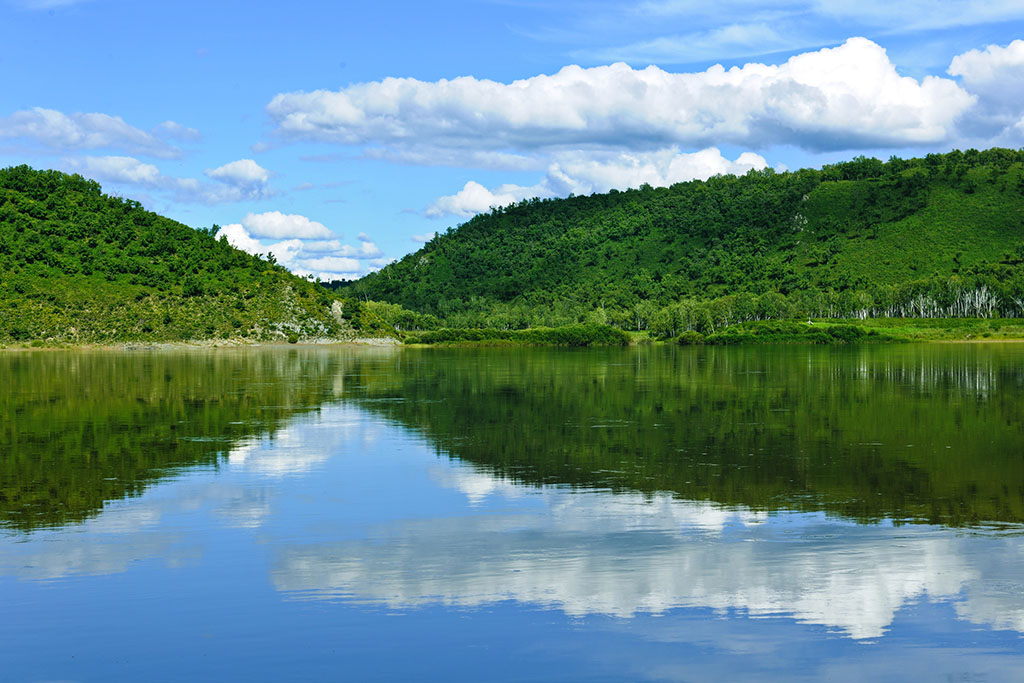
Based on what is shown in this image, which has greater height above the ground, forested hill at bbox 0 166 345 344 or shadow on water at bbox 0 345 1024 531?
forested hill at bbox 0 166 345 344

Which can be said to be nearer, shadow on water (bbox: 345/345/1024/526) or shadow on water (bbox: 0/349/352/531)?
shadow on water (bbox: 345/345/1024/526)

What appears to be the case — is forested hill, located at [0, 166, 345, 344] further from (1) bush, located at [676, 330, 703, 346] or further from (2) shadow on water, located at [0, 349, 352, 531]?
(2) shadow on water, located at [0, 349, 352, 531]

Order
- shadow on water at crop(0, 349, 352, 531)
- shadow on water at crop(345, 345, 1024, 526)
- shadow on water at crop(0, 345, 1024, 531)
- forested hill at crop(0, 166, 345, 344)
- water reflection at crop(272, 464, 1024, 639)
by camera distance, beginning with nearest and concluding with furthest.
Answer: water reflection at crop(272, 464, 1024, 639) < shadow on water at crop(345, 345, 1024, 526) < shadow on water at crop(0, 345, 1024, 531) < shadow on water at crop(0, 349, 352, 531) < forested hill at crop(0, 166, 345, 344)

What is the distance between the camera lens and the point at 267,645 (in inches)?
487

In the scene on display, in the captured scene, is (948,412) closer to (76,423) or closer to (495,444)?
(495,444)

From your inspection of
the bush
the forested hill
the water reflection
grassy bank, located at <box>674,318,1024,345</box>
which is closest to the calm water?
the water reflection

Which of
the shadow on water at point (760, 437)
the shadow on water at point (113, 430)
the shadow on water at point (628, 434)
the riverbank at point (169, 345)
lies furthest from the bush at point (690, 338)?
the shadow on water at point (113, 430)

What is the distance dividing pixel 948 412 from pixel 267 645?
35234 millimetres

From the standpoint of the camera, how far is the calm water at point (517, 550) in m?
12.0

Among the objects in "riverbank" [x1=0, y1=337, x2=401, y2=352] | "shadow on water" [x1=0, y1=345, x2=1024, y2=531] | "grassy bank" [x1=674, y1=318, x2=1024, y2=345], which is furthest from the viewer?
"grassy bank" [x1=674, y1=318, x2=1024, y2=345]

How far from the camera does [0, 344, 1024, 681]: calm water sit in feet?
39.4

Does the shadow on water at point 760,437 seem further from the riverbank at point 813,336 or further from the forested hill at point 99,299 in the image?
the forested hill at point 99,299

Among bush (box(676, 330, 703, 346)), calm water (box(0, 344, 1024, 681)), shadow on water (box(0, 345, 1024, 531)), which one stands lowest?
calm water (box(0, 344, 1024, 681))

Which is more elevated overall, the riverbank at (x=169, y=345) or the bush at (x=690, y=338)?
the bush at (x=690, y=338)
